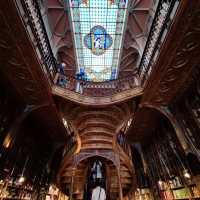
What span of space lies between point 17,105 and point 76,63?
5.89 meters

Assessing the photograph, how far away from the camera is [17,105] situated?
4.81 m

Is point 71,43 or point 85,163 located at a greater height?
point 71,43

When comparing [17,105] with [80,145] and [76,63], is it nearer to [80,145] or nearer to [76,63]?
[80,145]

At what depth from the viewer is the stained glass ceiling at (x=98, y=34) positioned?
7.64 meters

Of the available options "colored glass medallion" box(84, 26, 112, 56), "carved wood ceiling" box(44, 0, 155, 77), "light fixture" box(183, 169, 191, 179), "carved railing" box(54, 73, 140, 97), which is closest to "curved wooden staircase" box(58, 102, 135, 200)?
"carved railing" box(54, 73, 140, 97)

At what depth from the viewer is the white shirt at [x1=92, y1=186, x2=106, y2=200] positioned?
8.85 metres

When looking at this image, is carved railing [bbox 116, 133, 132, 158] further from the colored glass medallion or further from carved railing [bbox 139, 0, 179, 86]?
the colored glass medallion

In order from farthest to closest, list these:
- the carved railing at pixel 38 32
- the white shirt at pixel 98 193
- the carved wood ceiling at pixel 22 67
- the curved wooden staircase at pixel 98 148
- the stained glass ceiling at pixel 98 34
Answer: the white shirt at pixel 98 193 < the stained glass ceiling at pixel 98 34 < the curved wooden staircase at pixel 98 148 < the carved railing at pixel 38 32 < the carved wood ceiling at pixel 22 67

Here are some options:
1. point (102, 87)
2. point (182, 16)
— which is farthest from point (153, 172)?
point (182, 16)

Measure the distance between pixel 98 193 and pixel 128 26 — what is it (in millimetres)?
11276

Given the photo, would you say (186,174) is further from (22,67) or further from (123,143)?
(22,67)

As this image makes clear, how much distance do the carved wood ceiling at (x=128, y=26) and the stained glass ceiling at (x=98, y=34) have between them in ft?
1.73

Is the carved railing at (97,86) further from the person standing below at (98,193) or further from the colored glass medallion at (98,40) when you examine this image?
the person standing below at (98,193)

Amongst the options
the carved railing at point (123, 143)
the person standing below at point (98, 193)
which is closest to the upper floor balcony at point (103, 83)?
the carved railing at point (123, 143)
